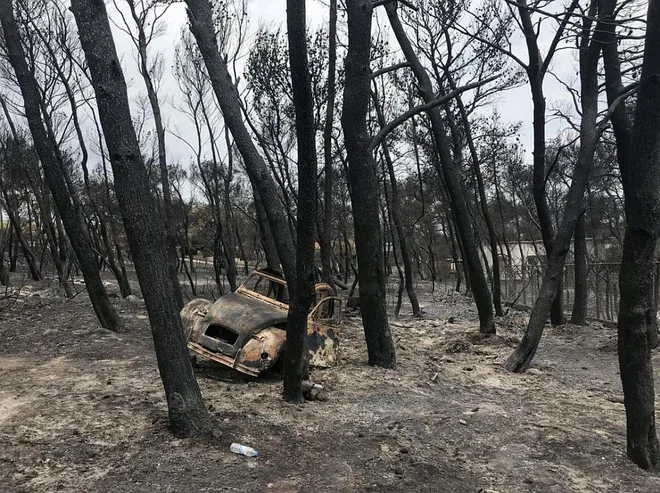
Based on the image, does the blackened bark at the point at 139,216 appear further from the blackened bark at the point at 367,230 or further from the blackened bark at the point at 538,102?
the blackened bark at the point at 538,102

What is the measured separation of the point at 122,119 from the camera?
172 inches

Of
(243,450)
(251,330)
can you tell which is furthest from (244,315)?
(243,450)

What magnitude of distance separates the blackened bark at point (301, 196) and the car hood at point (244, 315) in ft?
4.29

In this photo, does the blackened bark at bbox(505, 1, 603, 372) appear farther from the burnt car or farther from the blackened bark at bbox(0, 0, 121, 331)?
the blackened bark at bbox(0, 0, 121, 331)

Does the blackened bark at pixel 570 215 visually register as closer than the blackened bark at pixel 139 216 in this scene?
No

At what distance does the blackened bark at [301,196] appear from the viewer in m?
4.70

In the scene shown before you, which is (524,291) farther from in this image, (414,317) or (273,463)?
(273,463)

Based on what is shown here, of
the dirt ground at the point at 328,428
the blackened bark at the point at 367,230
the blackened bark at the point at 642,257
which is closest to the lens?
the dirt ground at the point at 328,428

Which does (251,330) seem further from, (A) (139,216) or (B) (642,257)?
(B) (642,257)

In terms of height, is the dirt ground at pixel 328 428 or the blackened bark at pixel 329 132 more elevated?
the blackened bark at pixel 329 132

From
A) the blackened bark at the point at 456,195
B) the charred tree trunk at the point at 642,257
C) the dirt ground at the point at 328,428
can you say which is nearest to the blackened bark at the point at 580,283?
the blackened bark at the point at 456,195

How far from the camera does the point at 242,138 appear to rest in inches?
277

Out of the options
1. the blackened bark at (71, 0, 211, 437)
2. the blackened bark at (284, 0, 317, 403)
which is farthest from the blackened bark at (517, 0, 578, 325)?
the blackened bark at (71, 0, 211, 437)

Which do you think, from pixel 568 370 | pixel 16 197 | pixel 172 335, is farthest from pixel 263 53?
pixel 16 197
